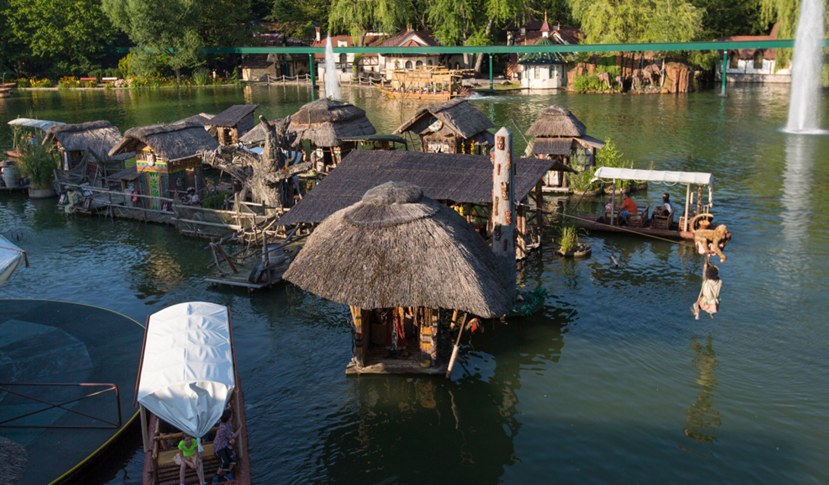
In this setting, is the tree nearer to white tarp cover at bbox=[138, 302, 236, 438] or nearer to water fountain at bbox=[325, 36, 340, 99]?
water fountain at bbox=[325, 36, 340, 99]

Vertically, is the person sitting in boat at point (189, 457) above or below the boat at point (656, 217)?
below

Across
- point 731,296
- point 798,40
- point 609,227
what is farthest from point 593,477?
point 798,40

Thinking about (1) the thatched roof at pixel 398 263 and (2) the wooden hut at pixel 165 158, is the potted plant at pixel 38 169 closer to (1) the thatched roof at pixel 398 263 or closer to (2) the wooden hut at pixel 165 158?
(2) the wooden hut at pixel 165 158

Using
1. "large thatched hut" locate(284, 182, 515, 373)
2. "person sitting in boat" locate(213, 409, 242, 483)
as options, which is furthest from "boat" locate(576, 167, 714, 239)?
"person sitting in boat" locate(213, 409, 242, 483)

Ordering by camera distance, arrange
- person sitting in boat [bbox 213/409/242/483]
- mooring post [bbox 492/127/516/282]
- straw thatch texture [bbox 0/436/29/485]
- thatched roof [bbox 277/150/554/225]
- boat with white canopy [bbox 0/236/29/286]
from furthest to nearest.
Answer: thatched roof [bbox 277/150/554/225] < mooring post [bbox 492/127/516/282] < boat with white canopy [bbox 0/236/29/286] < person sitting in boat [bbox 213/409/242/483] < straw thatch texture [bbox 0/436/29/485]

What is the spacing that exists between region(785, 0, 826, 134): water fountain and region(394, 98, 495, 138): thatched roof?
85.7 feet

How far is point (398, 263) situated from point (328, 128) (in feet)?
68.7

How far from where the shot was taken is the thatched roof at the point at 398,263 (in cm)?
1644

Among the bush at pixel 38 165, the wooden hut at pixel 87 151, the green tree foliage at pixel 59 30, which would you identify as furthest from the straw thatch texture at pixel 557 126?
the green tree foliage at pixel 59 30

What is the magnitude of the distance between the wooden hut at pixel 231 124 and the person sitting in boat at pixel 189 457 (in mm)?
30689

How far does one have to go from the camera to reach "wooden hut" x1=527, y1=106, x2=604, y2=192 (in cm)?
3375

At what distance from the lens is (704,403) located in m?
16.6

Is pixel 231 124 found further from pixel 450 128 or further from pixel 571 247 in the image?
pixel 571 247

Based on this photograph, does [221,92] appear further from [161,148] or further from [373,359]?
[373,359]
